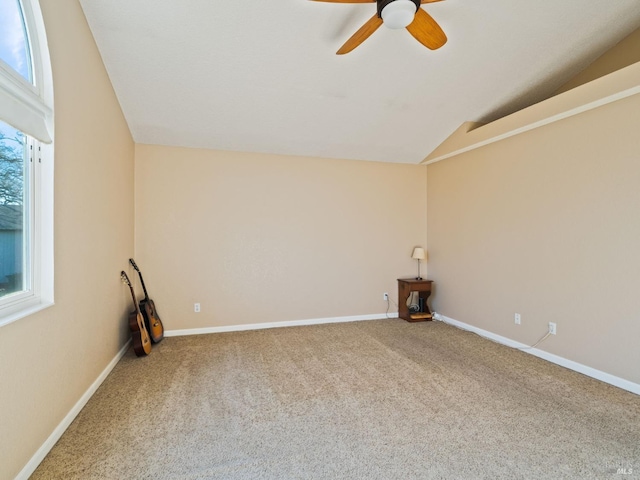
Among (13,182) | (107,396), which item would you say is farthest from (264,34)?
(107,396)

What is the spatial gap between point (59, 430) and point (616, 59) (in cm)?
499

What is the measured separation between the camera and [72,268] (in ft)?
6.95

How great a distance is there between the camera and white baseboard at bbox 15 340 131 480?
1578mm

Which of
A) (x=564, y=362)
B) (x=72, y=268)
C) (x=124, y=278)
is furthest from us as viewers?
(x=124, y=278)

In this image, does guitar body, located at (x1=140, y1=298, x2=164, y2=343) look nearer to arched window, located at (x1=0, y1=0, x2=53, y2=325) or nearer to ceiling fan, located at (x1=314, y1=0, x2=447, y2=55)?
arched window, located at (x1=0, y1=0, x2=53, y2=325)

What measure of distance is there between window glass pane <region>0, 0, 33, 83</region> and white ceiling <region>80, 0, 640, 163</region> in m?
0.68

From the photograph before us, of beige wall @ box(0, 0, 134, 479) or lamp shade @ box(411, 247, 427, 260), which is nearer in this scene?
beige wall @ box(0, 0, 134, 479)

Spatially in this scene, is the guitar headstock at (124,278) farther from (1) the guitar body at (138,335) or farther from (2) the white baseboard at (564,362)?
(2) the white baseboard at (564,362)

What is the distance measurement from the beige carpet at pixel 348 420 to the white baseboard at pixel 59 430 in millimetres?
39

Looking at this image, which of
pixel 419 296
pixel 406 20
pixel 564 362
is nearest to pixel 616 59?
pixel 406 20

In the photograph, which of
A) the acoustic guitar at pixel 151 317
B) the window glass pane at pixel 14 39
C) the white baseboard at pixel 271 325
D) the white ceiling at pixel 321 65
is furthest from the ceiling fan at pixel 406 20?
the white baseboard at pixel 271 325

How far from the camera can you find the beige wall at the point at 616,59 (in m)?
2.77

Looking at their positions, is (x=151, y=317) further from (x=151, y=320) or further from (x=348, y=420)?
(x=348, y=420)

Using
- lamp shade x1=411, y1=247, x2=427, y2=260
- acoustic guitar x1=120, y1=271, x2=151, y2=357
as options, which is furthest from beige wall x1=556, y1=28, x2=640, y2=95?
acoustic guitar x1=120, y1=271, x2=151, y2=357
